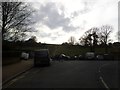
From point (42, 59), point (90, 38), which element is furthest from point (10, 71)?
point (90, 38)

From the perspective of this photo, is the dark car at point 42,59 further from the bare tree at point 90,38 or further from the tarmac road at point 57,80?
the bare tree at point 90,38

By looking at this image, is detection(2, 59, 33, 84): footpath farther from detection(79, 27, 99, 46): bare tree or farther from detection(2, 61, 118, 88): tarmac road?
detection(79, 27, 99, 46): bare tree

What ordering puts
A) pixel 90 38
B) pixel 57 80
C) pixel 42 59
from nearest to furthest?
pixel 57 80, pixel 42 59, pixel 90 38

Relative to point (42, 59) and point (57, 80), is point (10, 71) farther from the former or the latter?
point (42, 59)

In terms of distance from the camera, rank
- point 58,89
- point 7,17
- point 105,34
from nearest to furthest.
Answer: point 58,89
point 7,17
point 105,34

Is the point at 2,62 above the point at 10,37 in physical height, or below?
below

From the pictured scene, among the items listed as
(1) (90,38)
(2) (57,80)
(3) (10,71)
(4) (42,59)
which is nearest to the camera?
(2) (57,80)

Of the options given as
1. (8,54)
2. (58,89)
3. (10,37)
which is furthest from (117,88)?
(10,37)

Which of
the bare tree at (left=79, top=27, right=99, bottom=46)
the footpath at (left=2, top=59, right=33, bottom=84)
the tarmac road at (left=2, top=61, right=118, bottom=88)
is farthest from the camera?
the bare tree at (left=79, top=27, right=99, bottom=46)

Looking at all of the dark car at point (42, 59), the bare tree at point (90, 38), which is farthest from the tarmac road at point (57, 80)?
the bare tree at point (90, 38)

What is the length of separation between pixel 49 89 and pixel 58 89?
1.43 feet

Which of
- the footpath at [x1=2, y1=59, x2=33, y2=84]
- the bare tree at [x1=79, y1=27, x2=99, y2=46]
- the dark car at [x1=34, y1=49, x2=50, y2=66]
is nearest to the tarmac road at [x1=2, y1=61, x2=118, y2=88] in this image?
the footpath at [x1=2, y1=59, x2=33, y2=84]

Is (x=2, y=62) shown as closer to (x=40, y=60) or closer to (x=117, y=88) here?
(x=40, y=60)

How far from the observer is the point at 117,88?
1258 cm
